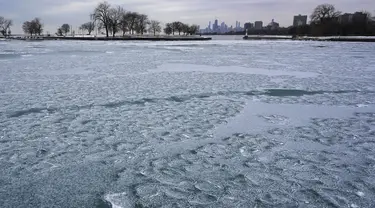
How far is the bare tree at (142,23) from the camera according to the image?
90.4 m

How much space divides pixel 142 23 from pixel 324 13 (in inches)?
2093

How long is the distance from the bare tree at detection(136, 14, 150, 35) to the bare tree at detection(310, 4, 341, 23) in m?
50.4

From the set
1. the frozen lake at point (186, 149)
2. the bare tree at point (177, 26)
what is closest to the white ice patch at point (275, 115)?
the frozen lake at point (186, 149)

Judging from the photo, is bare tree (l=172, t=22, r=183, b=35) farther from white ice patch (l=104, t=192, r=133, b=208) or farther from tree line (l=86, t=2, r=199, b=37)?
white ice patch (l=104, t=192, r=133, b=208)

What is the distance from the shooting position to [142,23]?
92.8 metres

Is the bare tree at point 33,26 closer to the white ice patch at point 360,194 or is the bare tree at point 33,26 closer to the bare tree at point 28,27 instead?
the bare tree at point 28,27

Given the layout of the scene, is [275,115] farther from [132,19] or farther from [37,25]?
[37,25]

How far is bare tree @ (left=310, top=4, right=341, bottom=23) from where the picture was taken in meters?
85.2

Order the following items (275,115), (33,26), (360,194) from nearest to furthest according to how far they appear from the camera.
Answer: (360,194) → (275,115) → (33,26)

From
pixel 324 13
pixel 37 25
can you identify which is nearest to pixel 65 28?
pixel 37 25

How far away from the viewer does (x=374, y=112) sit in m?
6.02

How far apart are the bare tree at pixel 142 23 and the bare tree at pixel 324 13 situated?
50.4 metres

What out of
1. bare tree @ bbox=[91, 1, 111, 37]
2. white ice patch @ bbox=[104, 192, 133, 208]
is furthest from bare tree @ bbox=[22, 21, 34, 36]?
white ice patch @ bbox=[104, 192, 133, 208]

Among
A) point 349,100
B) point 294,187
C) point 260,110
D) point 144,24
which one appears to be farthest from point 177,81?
point 144,24
